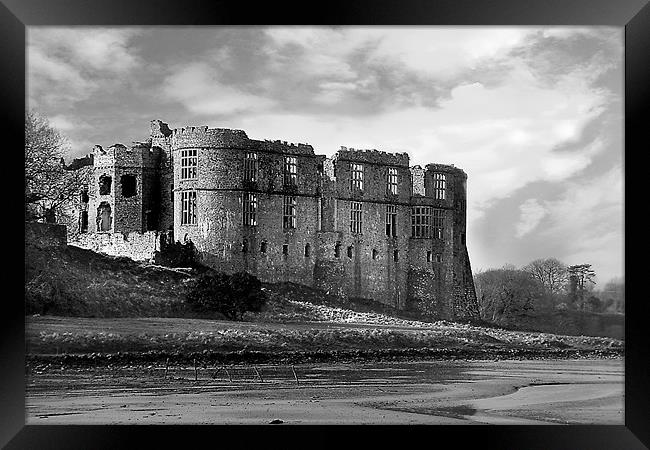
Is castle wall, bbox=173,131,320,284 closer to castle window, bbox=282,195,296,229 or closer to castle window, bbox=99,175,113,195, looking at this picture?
castle window, bbox=282,195,296,229

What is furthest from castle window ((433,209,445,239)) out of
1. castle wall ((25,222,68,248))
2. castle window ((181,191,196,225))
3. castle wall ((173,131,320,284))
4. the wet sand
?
castle wall ((25,222,68,248))

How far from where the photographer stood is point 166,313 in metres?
16.2

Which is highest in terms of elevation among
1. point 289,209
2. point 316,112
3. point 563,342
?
point 316,112

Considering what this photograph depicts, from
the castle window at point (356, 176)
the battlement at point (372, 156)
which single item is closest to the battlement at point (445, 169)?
the battlement at point (372, 156)

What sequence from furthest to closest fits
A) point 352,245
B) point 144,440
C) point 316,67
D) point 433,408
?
1. point 352,245
2. point 316,67
3. point 433,408
4. point 144,440

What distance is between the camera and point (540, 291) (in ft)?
54.7

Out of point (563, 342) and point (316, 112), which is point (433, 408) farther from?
point (316, 112)

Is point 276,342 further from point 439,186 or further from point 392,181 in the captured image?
point 439,186

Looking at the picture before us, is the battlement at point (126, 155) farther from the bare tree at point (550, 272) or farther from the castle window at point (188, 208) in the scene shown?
the bare tree at point (550, 272)

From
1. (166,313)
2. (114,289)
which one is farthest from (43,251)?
(166,313)

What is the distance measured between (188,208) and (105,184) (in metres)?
1.56

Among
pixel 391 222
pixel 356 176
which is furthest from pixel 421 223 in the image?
pixel 356 176

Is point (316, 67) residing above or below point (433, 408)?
above

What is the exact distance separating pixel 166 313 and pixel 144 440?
2.81 m
